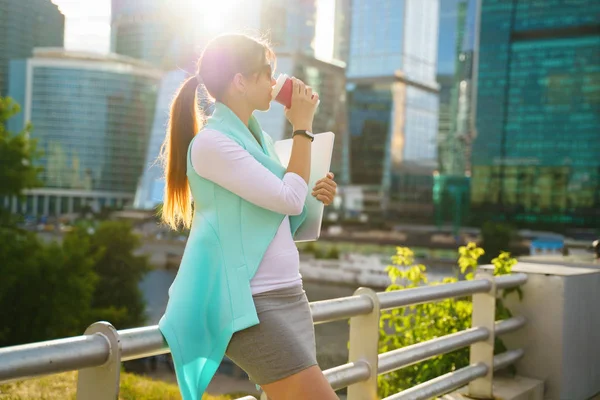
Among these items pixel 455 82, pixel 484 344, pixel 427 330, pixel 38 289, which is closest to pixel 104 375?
pixel 484 344

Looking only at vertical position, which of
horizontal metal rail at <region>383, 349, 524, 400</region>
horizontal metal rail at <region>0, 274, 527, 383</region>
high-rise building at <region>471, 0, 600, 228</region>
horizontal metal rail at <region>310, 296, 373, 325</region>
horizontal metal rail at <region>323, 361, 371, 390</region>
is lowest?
horizontal metal rail at <region>383, 349, 524, 400</region>

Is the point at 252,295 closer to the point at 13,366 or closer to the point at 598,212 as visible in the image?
the point at 13,366

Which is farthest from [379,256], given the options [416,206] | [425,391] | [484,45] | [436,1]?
[425,391]

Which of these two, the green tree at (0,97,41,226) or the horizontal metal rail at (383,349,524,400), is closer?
the horizontal metal rail at (383,349,524,400)

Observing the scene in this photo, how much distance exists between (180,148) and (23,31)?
105654 millimetres

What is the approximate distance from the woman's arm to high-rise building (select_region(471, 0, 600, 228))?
95360mm

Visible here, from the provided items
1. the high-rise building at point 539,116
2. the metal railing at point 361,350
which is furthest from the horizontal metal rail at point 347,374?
the high-rise building at point 539,116

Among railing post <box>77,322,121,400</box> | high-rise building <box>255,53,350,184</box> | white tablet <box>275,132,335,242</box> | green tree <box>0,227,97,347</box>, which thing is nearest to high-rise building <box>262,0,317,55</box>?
high-rise building <box>255,53,350,184</box>

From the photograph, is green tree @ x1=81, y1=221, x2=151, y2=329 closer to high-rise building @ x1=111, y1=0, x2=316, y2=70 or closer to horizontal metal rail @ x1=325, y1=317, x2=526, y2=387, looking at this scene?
horizontal metal rail @ x1=325, y1=317, x2=526, y2=387

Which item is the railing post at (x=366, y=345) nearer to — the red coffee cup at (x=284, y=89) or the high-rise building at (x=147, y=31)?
the red coffee cup at (x=284, y=89)

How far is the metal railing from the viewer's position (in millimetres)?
1260

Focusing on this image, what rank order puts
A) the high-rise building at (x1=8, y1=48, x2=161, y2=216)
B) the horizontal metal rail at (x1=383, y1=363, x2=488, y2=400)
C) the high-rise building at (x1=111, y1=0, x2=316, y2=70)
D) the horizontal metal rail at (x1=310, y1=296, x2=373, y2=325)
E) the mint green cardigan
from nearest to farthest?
the mint green cardigan < the horizontal metal rail at (x1=310, y1=296, x2=373, y2=325) < the horizontal metal rail at (x1=383, y1=363, x2=488, y2=400) < the high-rise building at (x1=8, y1=48, x2=161, y2=216) < the high-rise building at (x1=111, y1=0, x2=316, y2=70)

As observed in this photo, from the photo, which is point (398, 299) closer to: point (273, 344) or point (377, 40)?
point (273, 344)

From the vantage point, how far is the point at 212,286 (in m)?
1.50
